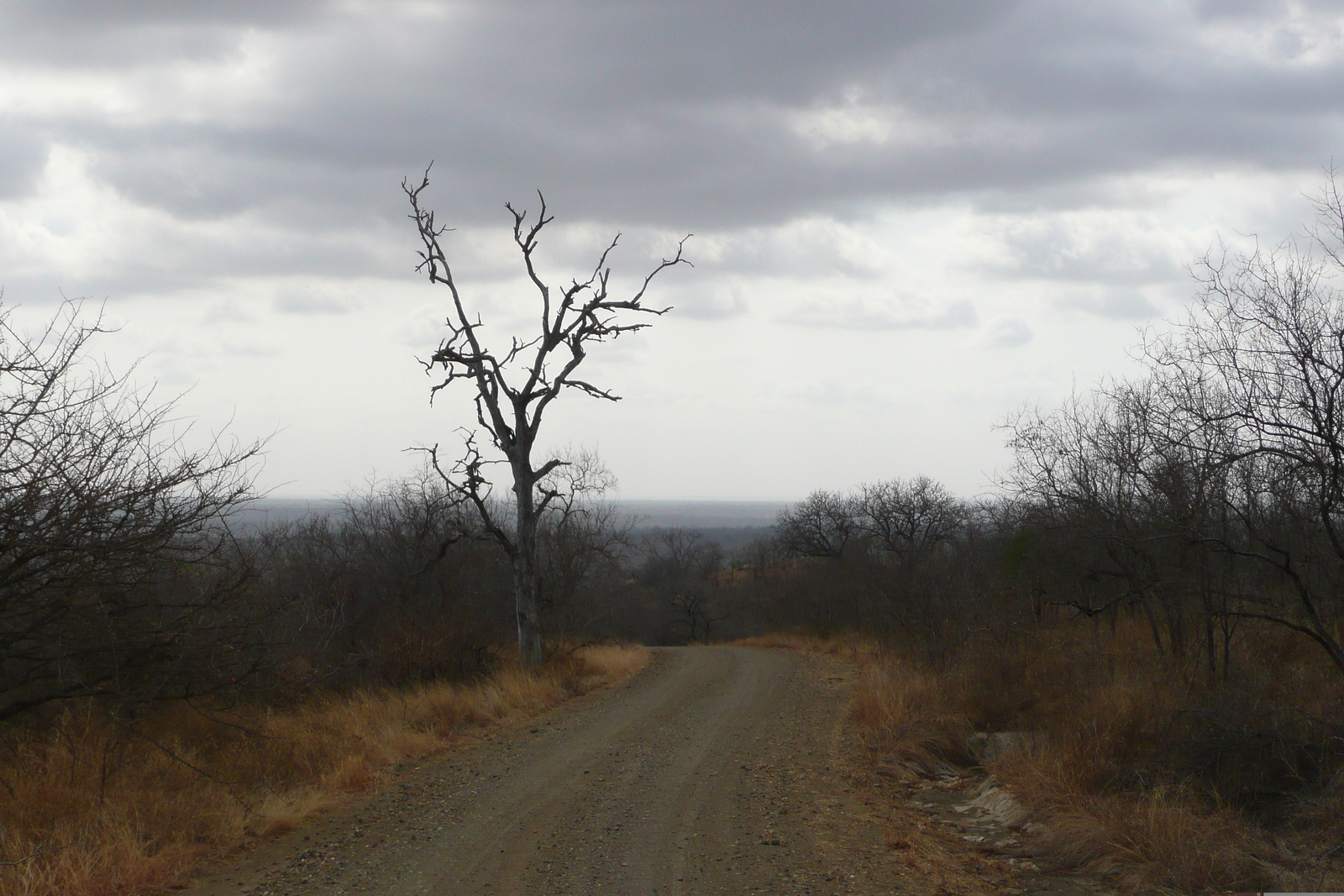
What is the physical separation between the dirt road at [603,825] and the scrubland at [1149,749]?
5.09 feet

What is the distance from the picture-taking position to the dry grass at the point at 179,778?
658 cm

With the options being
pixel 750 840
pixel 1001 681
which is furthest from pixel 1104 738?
pixel 750 840

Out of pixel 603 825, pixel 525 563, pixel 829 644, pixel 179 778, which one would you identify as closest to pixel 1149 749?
pixel 603 825

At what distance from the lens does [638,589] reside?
6688 centimetres

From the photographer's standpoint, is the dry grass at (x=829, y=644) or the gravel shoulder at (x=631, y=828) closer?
the gravel shoulder at (x=631, y=828)

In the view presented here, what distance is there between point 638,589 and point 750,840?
196ft

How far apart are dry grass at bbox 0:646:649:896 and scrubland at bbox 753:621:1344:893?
5.84m

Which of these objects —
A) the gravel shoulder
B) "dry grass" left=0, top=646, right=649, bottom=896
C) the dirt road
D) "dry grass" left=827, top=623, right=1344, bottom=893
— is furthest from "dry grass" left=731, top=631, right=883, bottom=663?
"dry grass" left=0, top=646, right=649, bottom=896

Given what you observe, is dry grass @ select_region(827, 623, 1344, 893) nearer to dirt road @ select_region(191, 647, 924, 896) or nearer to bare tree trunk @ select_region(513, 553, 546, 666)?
dirt road @ select_region(191, 647, 924, 896)

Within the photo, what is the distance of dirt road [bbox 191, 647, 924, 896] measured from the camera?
6.62 meters

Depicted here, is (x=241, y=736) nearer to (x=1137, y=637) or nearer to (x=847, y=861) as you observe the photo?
(x=847, y=861)

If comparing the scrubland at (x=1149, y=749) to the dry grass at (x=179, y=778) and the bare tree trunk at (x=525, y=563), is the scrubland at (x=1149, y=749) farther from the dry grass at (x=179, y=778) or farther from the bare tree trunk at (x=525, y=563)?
the bare tree trunk at (x=525, y=563)

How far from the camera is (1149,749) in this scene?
9.59 metres

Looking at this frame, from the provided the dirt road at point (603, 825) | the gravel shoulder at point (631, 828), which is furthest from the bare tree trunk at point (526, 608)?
the gravel shoulder at point (631, 828)
